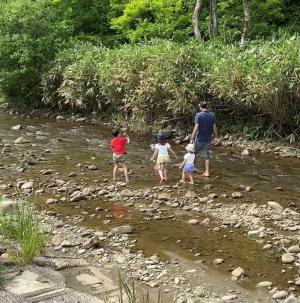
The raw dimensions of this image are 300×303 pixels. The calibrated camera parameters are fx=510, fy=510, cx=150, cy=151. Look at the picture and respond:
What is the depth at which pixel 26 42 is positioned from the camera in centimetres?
2148

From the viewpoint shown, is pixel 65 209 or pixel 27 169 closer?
pixel 65 209

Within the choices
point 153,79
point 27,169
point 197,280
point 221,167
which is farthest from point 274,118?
point 197,280

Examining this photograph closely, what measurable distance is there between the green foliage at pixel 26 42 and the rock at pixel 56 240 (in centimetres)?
1438

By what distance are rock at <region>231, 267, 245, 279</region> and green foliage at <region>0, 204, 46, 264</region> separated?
248 centimetres

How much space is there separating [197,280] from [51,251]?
7.41ft

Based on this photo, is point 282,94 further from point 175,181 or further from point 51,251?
point 51,251

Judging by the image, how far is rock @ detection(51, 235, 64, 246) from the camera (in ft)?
25.3

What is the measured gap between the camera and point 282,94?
13203mm

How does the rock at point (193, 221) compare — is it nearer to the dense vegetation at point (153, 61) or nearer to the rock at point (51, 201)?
the rock at point (51, 201)

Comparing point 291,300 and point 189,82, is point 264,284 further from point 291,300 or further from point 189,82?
point 189,82

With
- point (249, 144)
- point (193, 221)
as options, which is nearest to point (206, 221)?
point (193, 221)

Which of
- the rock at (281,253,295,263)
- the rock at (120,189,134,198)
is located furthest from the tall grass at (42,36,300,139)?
the rock at (281,253,295,263)

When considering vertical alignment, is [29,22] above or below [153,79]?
above

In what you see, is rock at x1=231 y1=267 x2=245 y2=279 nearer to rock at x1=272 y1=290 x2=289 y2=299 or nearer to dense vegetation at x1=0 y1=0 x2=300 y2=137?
rock at x1=272 y1=290 x2=289 y2=299
